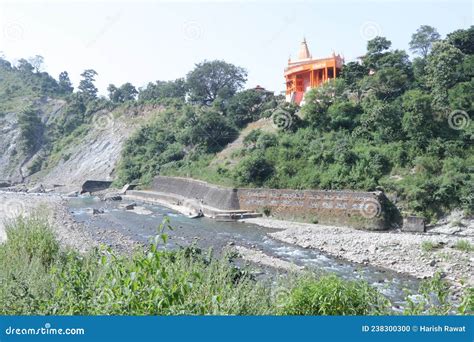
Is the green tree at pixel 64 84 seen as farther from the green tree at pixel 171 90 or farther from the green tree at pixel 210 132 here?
the green tree at pixel 210 132

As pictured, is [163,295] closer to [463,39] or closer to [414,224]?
[414,224]

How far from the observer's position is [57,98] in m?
75.6

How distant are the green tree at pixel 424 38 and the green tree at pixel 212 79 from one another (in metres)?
20.5

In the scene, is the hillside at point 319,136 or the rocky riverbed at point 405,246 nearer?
the rocky riverbed at point 405,246

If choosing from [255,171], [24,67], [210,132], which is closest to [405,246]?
[255,171]

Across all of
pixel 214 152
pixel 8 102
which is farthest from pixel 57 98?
pixel 214 152

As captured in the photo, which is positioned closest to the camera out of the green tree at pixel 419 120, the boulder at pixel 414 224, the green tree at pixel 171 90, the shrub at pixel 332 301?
the shrub at pixel 332 301

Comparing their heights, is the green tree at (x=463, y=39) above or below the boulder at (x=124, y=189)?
above

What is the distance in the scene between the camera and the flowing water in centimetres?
1417

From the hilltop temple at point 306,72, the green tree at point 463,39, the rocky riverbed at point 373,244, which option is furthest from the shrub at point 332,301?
the hilltop temple at point 306,72

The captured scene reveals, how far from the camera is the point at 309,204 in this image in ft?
81.6

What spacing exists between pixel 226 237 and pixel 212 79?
37452 mm

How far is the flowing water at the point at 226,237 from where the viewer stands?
14172 millimetres

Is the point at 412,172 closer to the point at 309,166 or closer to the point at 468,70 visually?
the point at 309,166
